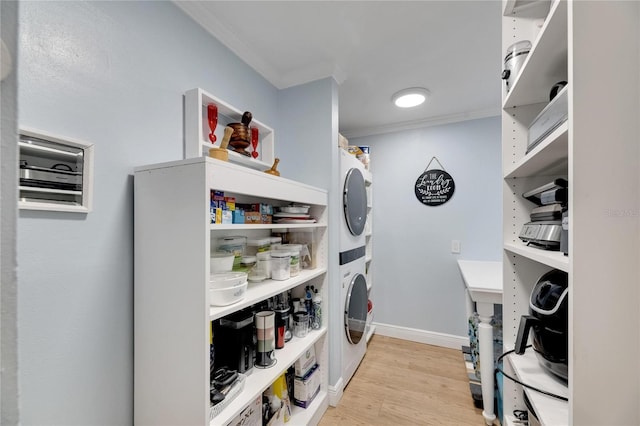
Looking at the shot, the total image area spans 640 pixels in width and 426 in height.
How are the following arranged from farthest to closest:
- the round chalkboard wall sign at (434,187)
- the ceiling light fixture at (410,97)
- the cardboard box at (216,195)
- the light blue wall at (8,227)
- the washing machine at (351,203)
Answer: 1. the round chalkboard wall sign at (434,187)
2. the ceiling light fixture at (410,97)
3. the washing machine at (351,203)
4. the cardboard box at (216,195)
5. the light blue wall at (8,227)

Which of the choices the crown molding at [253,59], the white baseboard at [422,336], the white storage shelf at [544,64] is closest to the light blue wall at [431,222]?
the white baseboard at [422,336]

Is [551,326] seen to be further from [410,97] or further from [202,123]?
[410,97]

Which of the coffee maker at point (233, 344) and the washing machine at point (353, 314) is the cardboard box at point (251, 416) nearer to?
the coffee maker at point (233, 344)

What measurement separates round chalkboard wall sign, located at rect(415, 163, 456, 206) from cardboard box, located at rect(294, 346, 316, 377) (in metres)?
1.96

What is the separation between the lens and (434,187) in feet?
9.30

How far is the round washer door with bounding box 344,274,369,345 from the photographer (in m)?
2.05

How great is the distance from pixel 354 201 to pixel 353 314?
918 millimetres

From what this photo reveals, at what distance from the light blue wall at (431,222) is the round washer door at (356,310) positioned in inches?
29.9

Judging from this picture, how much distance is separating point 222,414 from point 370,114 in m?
2.64

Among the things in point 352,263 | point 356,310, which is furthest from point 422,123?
point 356,310

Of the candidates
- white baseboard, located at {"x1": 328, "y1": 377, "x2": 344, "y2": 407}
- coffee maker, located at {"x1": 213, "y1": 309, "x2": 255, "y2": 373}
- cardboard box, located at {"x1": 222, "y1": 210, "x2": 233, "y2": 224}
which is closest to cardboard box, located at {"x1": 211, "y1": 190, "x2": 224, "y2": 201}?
cardboard box, located at {"x1": 222, "y1": 210, "x2": 233, "y2": 224}

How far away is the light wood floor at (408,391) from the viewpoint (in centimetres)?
175

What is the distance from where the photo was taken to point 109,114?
3.41ft

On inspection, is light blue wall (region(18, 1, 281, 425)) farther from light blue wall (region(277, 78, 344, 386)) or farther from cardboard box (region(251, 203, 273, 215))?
light blue wall (region(277, 78, 344, 386))
